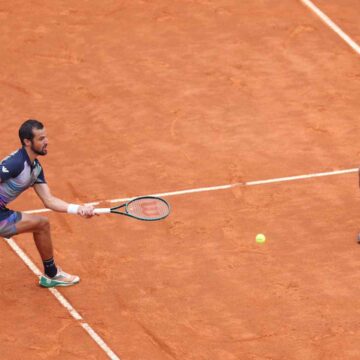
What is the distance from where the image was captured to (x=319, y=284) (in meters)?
13.7

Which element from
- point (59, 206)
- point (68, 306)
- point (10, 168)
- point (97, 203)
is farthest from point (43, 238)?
point (97, 203)

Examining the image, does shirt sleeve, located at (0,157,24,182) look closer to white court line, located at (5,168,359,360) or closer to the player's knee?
the player's knee

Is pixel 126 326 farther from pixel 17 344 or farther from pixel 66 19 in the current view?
Result: pixel 66 19

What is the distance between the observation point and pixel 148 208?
1341 cm

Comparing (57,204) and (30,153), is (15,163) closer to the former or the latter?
(30,153)

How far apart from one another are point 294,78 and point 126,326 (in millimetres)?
7768

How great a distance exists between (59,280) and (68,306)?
0.46 m

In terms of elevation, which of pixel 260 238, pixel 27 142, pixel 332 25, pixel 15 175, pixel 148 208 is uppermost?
pixel 27 142

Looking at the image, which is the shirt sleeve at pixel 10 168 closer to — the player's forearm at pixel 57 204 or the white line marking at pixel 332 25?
the player's forearm at pixel 57 204

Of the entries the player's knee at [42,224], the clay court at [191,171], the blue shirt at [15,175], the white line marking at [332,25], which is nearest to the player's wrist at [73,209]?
the player's knee at [42,224]

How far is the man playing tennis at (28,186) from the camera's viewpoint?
12.8 m

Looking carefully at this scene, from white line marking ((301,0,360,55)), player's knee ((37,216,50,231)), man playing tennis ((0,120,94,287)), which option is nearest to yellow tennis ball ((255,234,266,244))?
man playing tennis ((0,120,94,287))

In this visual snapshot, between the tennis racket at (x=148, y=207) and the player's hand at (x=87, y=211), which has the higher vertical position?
the player's hand at (x=87, y=211)

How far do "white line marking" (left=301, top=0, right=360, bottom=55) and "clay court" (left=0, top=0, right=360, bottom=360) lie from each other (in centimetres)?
15
